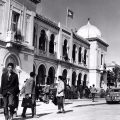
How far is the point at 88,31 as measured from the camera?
4659 cm

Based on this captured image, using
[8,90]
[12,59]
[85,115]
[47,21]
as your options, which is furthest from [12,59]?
[8,90]

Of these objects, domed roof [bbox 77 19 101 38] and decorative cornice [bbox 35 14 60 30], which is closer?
decorative cornice [bbox 35 14 60 30]

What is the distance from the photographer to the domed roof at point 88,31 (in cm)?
4524

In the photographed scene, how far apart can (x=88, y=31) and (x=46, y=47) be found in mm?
17260

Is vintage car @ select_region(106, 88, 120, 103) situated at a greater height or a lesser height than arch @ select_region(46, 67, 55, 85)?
lesser

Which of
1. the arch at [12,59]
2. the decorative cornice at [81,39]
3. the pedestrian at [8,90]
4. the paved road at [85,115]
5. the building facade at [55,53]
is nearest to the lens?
the pedestrian at [8,90]

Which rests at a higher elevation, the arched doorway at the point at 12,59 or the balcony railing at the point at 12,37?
the balcony railing at the point at 12,37

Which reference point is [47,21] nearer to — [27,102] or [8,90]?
[27,102]

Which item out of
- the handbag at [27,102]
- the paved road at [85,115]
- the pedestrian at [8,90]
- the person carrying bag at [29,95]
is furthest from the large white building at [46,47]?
the pedestrian at [8,90]

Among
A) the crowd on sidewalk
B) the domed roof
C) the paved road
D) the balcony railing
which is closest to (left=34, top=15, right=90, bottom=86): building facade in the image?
the domed roof

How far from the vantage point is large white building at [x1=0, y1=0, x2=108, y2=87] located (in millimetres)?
21859

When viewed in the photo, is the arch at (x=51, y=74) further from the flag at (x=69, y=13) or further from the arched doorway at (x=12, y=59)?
the arched doorway at (x=12, y=59)

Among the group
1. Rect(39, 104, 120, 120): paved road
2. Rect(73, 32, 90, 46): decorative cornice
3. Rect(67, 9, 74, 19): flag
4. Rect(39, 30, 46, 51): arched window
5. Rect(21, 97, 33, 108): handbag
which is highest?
Rect(67, 9, 74, 19): flag

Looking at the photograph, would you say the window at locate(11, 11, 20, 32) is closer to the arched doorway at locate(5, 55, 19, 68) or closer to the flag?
the arched doorway at locate(5, 55, 19, 68)
